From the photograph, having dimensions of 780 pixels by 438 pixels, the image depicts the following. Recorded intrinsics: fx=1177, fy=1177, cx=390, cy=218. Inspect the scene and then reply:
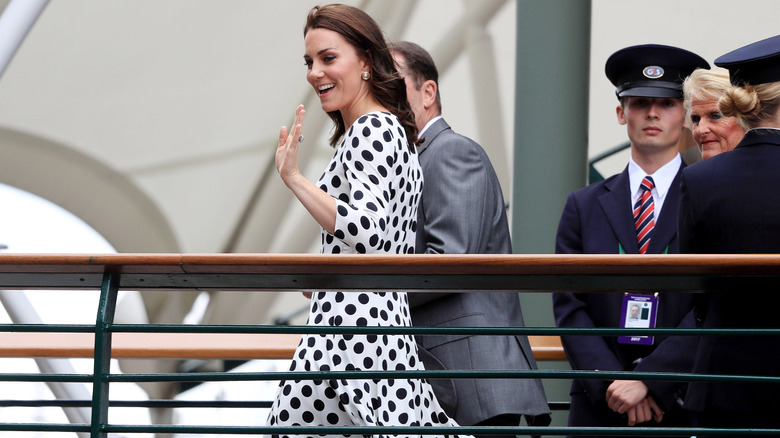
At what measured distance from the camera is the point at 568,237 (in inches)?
176

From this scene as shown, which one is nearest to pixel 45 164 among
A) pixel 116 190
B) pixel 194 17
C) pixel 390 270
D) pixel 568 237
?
pixel 116 190

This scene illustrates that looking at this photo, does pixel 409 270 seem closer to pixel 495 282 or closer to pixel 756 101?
pixel 495 282

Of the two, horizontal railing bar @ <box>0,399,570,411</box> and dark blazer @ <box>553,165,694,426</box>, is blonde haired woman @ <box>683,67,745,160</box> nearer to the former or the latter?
dark blazer @ <box>553,165,694,426</box>

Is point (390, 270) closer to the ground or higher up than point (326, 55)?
closer to the ground

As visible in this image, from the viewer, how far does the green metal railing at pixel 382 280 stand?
9.55 feet

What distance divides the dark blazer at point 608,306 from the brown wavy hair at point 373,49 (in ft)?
3.75

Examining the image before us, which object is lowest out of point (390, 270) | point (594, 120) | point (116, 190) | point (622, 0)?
point (390, 270)

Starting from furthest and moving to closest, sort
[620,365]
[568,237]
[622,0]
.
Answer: [622,0] → [568,237] → [620,365]

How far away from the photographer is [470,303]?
3.84 metres

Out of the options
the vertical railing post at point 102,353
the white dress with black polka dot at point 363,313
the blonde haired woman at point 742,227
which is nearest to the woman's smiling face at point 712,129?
the blonde haired woman at point 742,227

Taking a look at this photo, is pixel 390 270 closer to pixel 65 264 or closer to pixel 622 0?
pixel 65 264

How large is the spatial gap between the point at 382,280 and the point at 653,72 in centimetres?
195

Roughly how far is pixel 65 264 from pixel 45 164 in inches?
554

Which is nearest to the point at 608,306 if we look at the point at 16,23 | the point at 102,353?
the point at 102,353
